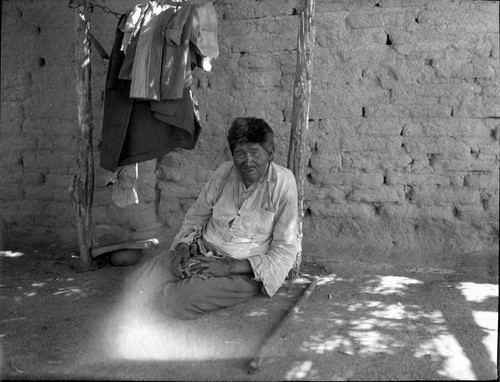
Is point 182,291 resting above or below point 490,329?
above

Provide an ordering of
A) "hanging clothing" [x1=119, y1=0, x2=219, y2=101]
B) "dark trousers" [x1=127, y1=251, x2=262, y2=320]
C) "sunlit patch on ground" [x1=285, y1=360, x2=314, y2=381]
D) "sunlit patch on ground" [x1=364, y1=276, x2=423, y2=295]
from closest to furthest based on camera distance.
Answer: "sunlit patch on ground" [x1=285, y1=360, x2=314, y2=381] < "dark trousers" [x1=127, y1=251, x2=262, y2=320] < "hanging clothing" [x1=119, y1=0, x2=219, y2=101] < "sunlit patch on ground" [x1=364, y1=276, x2=423, y2=295]

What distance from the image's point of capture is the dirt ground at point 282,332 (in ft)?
9.03

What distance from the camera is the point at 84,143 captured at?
4305 mm

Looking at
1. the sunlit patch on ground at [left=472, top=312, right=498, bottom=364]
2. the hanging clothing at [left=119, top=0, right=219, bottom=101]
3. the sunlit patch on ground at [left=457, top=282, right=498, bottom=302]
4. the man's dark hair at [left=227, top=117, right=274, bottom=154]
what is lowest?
the sunlit patch on ground at [left=472, top=312, right=498, bottom=364]

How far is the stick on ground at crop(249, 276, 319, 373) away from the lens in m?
2.74

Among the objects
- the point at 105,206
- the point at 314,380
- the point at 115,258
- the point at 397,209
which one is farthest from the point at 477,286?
the point at 105,206

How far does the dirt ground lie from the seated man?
0.49 ft

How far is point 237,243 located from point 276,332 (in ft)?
2.21

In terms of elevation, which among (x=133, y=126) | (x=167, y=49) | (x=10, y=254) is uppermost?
(x=167, y=49)

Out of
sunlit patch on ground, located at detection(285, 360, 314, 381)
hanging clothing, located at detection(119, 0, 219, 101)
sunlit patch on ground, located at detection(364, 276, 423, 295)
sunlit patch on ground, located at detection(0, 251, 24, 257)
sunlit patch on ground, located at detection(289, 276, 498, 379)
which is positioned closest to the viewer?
sunlit patch on ground, located at detection(285, 360, 314, 381)

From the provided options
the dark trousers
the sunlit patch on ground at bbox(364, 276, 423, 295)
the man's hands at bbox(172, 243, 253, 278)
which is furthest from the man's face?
the sunlit patch on ground at bbox(364, 276, 423, 295)

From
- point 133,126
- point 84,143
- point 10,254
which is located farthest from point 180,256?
point 10,254

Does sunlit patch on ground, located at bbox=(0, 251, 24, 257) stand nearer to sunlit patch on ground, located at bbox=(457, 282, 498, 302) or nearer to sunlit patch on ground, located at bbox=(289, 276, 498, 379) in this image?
sunlit patch on ground, located at bbox=(289, 276, 498, 379)

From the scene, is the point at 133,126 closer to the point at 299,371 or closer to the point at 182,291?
the point at 182,291
